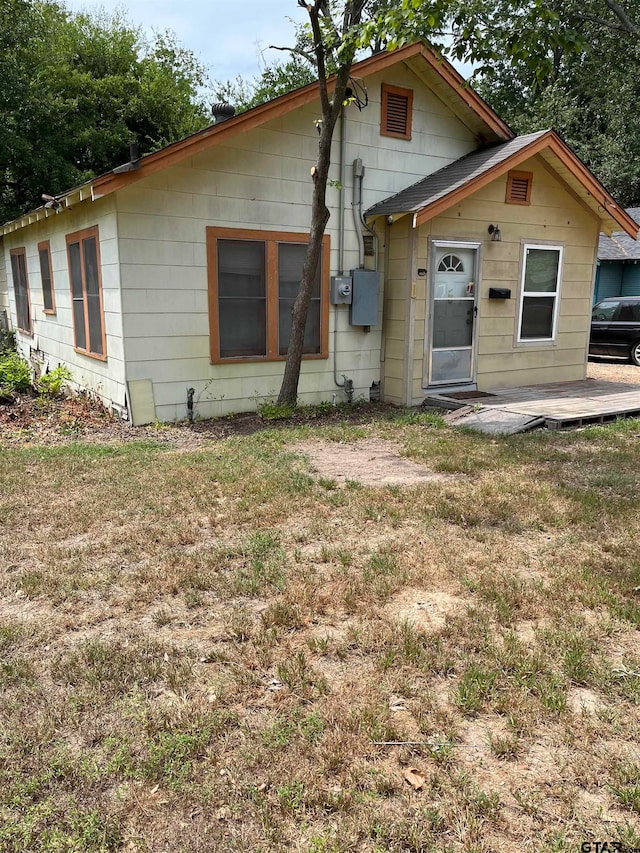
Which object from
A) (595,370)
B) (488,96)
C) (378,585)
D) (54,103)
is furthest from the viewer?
(488,96)

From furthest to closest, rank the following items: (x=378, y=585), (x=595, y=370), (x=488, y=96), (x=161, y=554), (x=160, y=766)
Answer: (x=488, y=96) → (x=595, y=370) → (x=161, y=554) → (x=378, y=585) → (x=160, y=766)

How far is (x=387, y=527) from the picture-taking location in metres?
4.34

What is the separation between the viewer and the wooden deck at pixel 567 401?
773cm

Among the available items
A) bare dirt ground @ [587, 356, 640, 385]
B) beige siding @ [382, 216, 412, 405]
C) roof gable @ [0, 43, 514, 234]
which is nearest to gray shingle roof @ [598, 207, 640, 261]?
bare dirt ground @ [587, 356, 640, 385]

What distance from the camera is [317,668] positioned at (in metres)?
2.73

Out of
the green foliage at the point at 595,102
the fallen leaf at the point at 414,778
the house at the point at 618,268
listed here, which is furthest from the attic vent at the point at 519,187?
the green foliage at the point at 595,102

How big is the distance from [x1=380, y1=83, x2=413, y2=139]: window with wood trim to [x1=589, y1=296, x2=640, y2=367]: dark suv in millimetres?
8015

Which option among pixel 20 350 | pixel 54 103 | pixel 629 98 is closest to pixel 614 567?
pixel 20 350

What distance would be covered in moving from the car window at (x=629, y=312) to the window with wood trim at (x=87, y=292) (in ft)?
38.8

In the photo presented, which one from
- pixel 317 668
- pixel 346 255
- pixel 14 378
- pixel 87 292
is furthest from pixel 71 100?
pixel 317 668

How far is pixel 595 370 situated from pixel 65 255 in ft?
33.6

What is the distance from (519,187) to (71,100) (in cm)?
1677

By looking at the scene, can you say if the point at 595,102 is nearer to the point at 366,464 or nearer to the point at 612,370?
the point at 612,370

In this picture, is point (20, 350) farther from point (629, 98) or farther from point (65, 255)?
point (629, 98)
